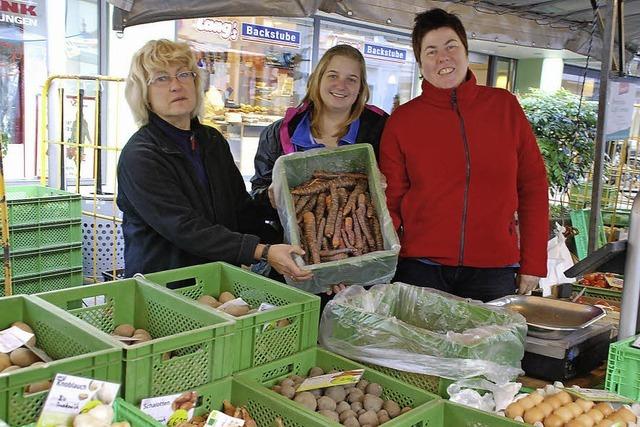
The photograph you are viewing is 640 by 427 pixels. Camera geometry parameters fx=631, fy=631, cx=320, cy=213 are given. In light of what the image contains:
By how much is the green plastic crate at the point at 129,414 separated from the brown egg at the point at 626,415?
1.15 metres

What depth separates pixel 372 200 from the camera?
2354 mm

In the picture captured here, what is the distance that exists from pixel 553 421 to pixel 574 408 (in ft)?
0.29

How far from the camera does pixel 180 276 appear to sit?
6.61 feet

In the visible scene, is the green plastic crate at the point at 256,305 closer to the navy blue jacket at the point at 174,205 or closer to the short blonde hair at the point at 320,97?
the navy blue jacket at the point at 174,205

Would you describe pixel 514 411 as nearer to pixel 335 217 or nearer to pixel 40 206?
pixel 335 217

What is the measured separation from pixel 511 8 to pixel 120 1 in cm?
251

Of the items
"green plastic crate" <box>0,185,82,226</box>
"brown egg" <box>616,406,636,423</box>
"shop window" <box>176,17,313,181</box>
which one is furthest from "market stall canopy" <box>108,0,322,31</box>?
"shop window" <box>176,17,313,181</box>

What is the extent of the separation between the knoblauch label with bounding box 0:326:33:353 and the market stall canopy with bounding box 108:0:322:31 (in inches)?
65.6

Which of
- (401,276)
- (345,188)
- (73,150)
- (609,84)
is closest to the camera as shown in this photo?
(345,188)

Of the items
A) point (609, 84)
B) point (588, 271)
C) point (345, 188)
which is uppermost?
point (609, 84)

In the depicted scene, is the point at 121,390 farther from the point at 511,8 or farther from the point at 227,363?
the point at 511,8

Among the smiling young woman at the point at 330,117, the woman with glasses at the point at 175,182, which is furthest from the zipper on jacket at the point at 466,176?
the woman with glasses at the point at 175,182

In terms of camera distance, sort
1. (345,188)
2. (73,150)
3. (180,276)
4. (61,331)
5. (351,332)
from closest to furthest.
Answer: (61,331) < (351,332) < (180,276) < (345,188) < (73,150)

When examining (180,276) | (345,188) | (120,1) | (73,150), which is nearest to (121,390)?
(180,276)
